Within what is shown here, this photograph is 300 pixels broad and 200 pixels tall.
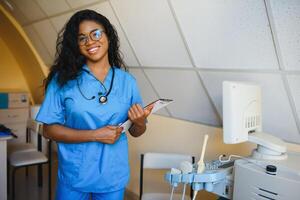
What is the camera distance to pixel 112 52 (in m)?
1.46

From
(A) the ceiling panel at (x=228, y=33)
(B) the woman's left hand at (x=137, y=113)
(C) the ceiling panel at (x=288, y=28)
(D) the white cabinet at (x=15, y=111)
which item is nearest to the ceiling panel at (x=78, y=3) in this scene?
(A) the ceiling panel at (x=228, y=33)

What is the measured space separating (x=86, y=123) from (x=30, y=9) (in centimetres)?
228

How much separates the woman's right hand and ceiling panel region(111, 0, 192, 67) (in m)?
0.70

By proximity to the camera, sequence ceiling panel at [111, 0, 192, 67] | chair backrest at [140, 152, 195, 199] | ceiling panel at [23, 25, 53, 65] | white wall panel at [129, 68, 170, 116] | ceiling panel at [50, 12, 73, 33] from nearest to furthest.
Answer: ceiling panel at [111, 0, 192, 67] → chair backrest at [140, 152, 195, 199] → white wall panel at [129, 68, 170, 116] → ceiling panel at [50, 12, 73, 33] → ceiling panel at [23, 25, 53, 65]

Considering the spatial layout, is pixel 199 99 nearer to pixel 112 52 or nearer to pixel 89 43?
pixel 112 52

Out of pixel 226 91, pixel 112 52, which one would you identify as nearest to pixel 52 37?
pixel 112 52

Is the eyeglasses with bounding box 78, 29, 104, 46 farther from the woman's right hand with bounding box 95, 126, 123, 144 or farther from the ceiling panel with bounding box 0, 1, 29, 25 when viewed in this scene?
the ceiling panel with bounding box 0, 1, 29, 25

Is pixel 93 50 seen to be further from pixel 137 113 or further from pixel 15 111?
pixel 15 111

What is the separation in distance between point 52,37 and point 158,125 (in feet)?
5.18

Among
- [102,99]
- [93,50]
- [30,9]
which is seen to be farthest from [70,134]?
[30,9]

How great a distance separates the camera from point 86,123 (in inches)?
51.4

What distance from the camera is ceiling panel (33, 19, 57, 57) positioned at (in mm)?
2969

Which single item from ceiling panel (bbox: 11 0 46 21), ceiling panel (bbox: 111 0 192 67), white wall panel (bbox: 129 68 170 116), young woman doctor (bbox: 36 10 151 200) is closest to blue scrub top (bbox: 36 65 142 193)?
young woman doctor (bbox: 36 10 151 200)

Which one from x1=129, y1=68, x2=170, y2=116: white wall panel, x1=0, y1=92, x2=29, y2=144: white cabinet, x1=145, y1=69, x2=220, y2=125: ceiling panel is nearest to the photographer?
x1=145, y1=69, x2=220, y2=125: ceiling panel
